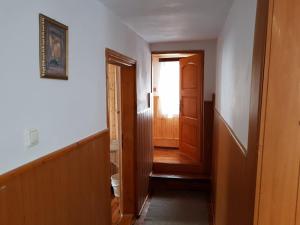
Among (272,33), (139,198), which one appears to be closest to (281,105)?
(272,33)

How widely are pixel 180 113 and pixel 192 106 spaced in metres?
0.43

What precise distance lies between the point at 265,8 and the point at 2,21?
100cm

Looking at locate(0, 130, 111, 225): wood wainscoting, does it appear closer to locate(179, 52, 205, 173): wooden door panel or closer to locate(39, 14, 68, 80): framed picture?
locate(39, 14, 68, 80): framed picture

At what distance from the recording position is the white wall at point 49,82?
1.00 m

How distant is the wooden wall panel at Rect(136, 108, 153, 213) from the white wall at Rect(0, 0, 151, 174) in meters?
1.26

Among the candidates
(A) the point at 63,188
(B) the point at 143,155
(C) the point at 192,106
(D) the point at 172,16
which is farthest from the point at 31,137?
(C) the point at 192,106

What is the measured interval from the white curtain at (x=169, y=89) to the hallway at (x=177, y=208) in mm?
1831

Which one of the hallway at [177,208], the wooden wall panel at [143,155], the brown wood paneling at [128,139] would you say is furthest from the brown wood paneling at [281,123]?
the hallway at [177,208]

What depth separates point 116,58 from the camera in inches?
90.7

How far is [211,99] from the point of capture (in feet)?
12.8

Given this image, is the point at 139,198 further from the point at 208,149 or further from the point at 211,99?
the point at 211,99

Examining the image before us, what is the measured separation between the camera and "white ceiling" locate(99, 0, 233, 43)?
197cm

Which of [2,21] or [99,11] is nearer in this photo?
[2,21]

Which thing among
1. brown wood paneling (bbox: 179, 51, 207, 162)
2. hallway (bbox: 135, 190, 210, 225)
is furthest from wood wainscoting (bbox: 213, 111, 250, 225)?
brown wood paneling (bbox: 179, 51, 207, 162)
